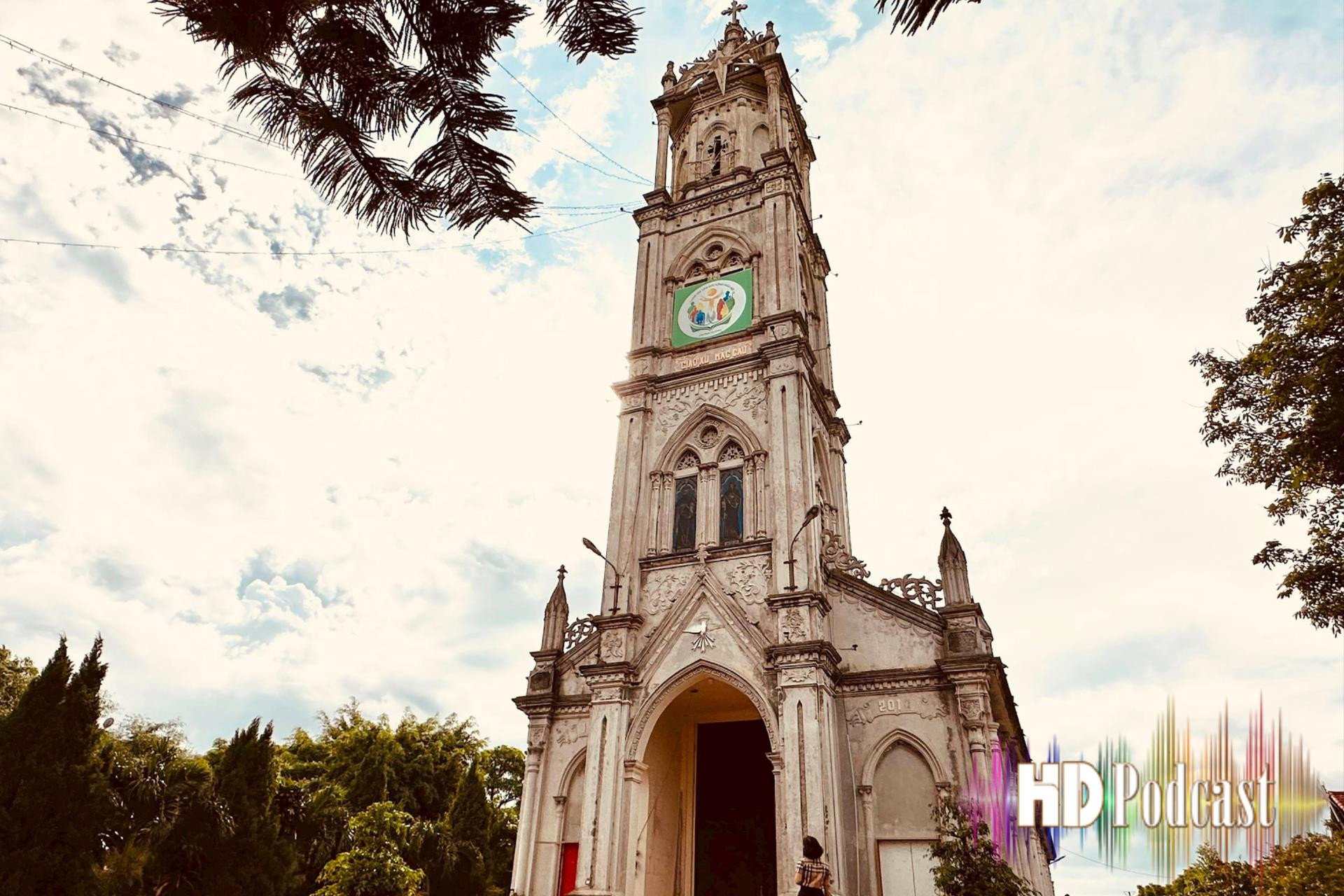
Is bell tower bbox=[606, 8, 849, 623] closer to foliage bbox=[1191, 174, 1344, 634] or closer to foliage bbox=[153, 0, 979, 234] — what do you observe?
foliage bbox=[1191, 174, 1344, 634]

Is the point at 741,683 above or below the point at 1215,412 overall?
below

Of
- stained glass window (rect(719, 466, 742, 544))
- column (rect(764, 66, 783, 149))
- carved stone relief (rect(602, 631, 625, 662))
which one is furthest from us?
column (rect(764, 66, 783, 149))

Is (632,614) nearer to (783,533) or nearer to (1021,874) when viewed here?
(783,533)

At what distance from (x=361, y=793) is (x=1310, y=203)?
32.8 metres

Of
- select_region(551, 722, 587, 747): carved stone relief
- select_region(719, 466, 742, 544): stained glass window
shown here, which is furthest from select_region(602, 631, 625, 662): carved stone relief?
select_region(719, 466, 742, 544): stained glass window

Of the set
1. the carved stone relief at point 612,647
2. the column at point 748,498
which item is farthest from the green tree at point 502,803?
the column at point 748,498

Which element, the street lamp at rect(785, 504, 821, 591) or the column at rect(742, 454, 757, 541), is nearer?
the street lamp at rect(785, 504, 821, 591)

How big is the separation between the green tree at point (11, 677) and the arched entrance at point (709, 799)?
21387 millimetres

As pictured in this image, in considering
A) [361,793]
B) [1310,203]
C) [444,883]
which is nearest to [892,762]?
[1310,203]

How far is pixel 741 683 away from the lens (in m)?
16.7

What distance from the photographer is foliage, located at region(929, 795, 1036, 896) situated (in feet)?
39.9

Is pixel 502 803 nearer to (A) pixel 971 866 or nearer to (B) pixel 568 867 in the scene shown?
(B) pixel 568 867

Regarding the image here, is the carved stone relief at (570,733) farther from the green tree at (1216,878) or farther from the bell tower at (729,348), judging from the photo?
the green tree at (1216,878)

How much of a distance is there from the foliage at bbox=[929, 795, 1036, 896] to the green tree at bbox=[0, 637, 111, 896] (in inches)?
592
